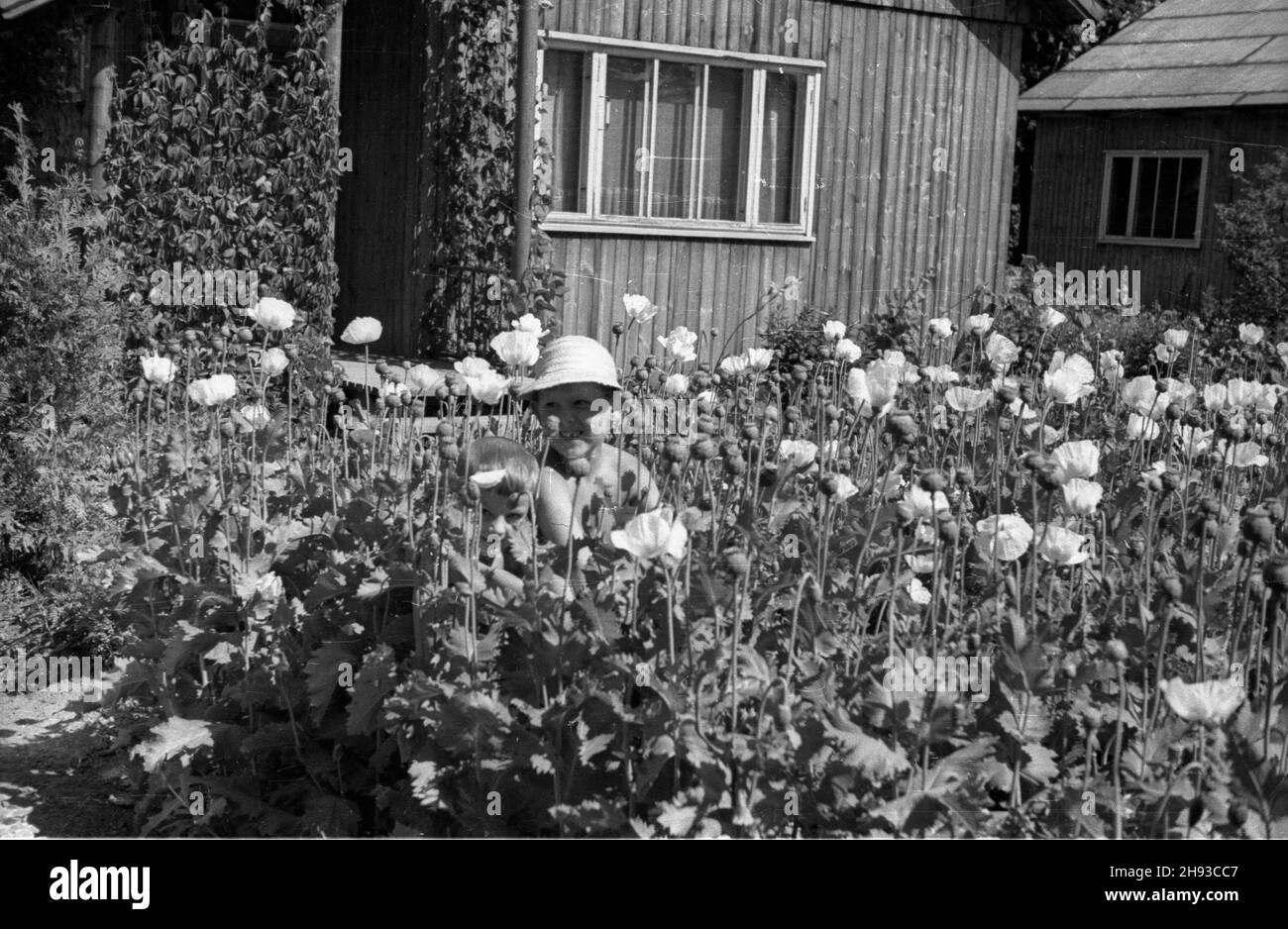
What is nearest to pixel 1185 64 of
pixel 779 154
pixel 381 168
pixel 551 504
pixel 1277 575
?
pixel 779 154

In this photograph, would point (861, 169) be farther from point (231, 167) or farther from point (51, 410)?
point (51, 410)

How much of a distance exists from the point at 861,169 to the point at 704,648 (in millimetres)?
8469

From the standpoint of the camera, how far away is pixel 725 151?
10.3 meters

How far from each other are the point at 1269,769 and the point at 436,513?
1.60m

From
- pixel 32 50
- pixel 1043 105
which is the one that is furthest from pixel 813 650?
pixel 1043 105

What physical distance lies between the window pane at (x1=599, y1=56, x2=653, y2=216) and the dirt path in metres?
5.76

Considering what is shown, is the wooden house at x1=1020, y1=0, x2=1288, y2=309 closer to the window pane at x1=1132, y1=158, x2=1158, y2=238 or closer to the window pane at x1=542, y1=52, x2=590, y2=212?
the window pane at x1=1132, y1=158, x2=1158, y2=238

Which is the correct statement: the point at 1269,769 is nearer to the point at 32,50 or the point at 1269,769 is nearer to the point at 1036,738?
the point at 1036,738

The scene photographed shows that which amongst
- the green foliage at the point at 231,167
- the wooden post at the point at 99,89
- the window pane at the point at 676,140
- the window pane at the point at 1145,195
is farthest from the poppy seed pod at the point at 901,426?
the window pane at the point at 1145,195

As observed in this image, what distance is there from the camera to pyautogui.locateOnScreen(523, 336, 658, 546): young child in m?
3.41

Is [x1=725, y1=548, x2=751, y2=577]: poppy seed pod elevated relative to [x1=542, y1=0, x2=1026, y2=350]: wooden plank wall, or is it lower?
lower

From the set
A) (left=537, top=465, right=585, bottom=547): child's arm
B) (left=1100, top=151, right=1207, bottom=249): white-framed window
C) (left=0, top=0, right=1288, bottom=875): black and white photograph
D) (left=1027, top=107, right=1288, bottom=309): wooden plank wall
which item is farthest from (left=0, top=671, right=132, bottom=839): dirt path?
(left=1100, top=151, right=1207, bottom=249): white-framed window

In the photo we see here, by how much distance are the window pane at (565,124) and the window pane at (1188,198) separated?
10618 mm
